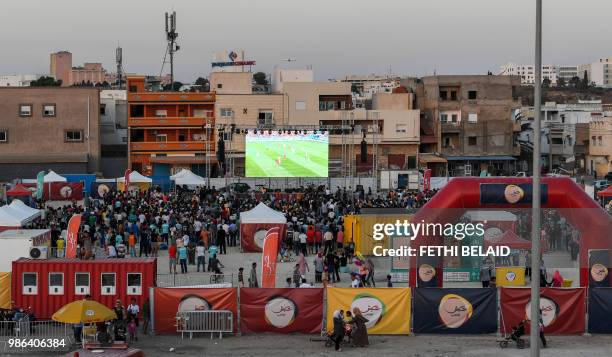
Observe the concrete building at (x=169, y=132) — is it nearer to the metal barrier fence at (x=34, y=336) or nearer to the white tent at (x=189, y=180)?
the white tent at (x=189, y=180)

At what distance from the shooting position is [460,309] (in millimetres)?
24484

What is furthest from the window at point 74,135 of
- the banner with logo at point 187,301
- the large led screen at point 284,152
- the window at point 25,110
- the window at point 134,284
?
the banner with logo at point 187,301

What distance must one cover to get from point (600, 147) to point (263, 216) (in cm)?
4584

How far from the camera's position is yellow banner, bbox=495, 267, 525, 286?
94.5 feet

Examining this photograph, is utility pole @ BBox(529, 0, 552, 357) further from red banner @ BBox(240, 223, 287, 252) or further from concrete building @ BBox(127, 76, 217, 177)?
concrete building @ BBox(127, 76, 217, 177)

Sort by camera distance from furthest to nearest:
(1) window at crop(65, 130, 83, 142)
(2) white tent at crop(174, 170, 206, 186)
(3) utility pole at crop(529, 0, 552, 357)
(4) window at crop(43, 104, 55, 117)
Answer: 1. (1) window at crop(65, 130, 83, 142)
2. (4) window at crop(43, 104, 55, 117)
3. (2) white tent at crop(174, 170, 206, 186)
4. (3) utility pole at crop(529, 0, 552, 357)

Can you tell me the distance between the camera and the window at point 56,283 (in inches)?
1012

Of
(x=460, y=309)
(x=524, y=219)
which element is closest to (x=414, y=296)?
(x=460, y=309)

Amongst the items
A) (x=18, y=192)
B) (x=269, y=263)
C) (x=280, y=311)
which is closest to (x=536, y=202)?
(x=280, y=311)

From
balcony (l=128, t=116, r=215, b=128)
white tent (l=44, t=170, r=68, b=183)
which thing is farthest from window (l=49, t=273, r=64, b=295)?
balcony (l=128, t=116, r=215, b=128)

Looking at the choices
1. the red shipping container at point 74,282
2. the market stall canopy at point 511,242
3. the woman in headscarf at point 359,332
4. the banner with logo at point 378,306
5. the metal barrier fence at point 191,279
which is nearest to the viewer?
the woman in headscarf at point 359,332

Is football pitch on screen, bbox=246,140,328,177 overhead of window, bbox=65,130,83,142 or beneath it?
beneath

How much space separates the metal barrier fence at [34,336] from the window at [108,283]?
137 cm

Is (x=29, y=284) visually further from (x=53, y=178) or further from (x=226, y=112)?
(x=226, y=112)
